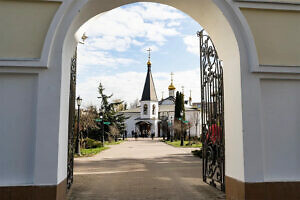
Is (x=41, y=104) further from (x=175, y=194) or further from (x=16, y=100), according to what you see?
(x=175, y=194)

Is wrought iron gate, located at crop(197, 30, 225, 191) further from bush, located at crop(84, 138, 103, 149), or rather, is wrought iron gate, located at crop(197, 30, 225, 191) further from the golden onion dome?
the golden onion dome

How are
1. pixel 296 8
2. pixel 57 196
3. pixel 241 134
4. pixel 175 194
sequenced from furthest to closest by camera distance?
pixel 175 194, pixel 296 8, pixel 241 134, pixel 57 196

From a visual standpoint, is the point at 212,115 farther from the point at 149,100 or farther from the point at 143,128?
the point at 143,128

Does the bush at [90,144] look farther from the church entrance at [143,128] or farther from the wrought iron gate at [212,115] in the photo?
the church entrance at [143,128]

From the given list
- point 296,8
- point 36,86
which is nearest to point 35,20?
point 36,86

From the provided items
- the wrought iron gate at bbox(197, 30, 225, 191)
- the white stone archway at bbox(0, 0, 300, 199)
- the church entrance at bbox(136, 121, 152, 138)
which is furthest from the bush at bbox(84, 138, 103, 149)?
the church entrance at bbox(136, 121, 152, 138)

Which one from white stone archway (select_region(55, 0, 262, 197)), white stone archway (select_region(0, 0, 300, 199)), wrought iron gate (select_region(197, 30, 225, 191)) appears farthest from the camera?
wrought iron gate (select_region(197, 30, 225, 191))

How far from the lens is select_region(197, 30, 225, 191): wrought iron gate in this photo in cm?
545

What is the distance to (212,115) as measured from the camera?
19.6ft

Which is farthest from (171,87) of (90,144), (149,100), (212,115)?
(212,115)

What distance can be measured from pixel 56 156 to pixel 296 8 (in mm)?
4720

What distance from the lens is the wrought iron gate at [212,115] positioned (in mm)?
5450

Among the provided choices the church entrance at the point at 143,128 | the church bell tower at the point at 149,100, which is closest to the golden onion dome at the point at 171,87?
the church bell tower at the point at 149,100

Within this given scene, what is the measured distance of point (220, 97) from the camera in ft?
18.0
